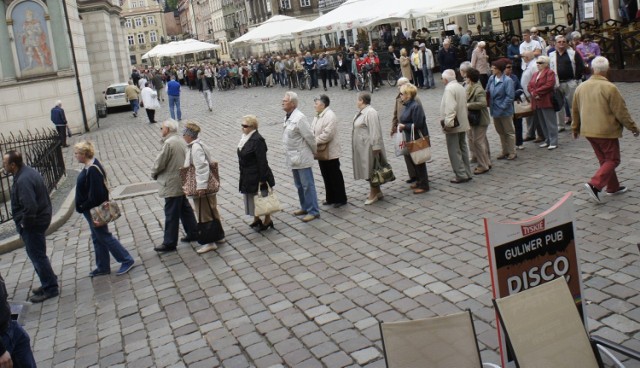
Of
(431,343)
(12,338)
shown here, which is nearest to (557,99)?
(431,343)

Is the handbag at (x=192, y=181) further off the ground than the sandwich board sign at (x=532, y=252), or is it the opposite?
the handbag at (x=192, y=181)

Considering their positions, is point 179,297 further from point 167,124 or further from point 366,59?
point 366,59

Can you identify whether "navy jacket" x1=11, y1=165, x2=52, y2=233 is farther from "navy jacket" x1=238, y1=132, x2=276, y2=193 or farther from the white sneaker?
"navy jacket" x1=238, y1=132, x2=276, y2=193

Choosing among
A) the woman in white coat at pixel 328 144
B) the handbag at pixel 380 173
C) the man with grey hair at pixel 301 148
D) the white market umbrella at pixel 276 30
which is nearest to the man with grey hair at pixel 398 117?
the handbag at pixel 380 173

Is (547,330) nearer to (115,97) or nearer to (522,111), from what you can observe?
(522,111)

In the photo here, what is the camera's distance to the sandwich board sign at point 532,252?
4.69 m

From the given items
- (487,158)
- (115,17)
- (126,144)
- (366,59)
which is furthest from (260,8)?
(487,158)

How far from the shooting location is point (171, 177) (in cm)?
982

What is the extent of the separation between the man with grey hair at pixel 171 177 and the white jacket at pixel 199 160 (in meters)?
0.20

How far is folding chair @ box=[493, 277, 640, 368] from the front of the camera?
14.1 ft

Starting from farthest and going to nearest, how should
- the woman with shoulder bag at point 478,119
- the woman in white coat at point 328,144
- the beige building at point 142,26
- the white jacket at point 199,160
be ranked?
1. the beige building at point 142,26
2. the woman with shoulder bag at point 478,119
3. the woman in white coat at point 328,144
4. the white jacket at point 199,160

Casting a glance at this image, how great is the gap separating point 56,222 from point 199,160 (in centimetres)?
424

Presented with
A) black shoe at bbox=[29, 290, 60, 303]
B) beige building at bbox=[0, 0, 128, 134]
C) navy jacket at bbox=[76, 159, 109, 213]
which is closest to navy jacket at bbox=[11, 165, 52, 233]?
navy jacket at bbox=[76, 159, 109, 213]

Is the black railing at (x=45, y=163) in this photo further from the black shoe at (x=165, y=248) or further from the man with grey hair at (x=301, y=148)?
the man with grey hair at (x=301, y=148)
